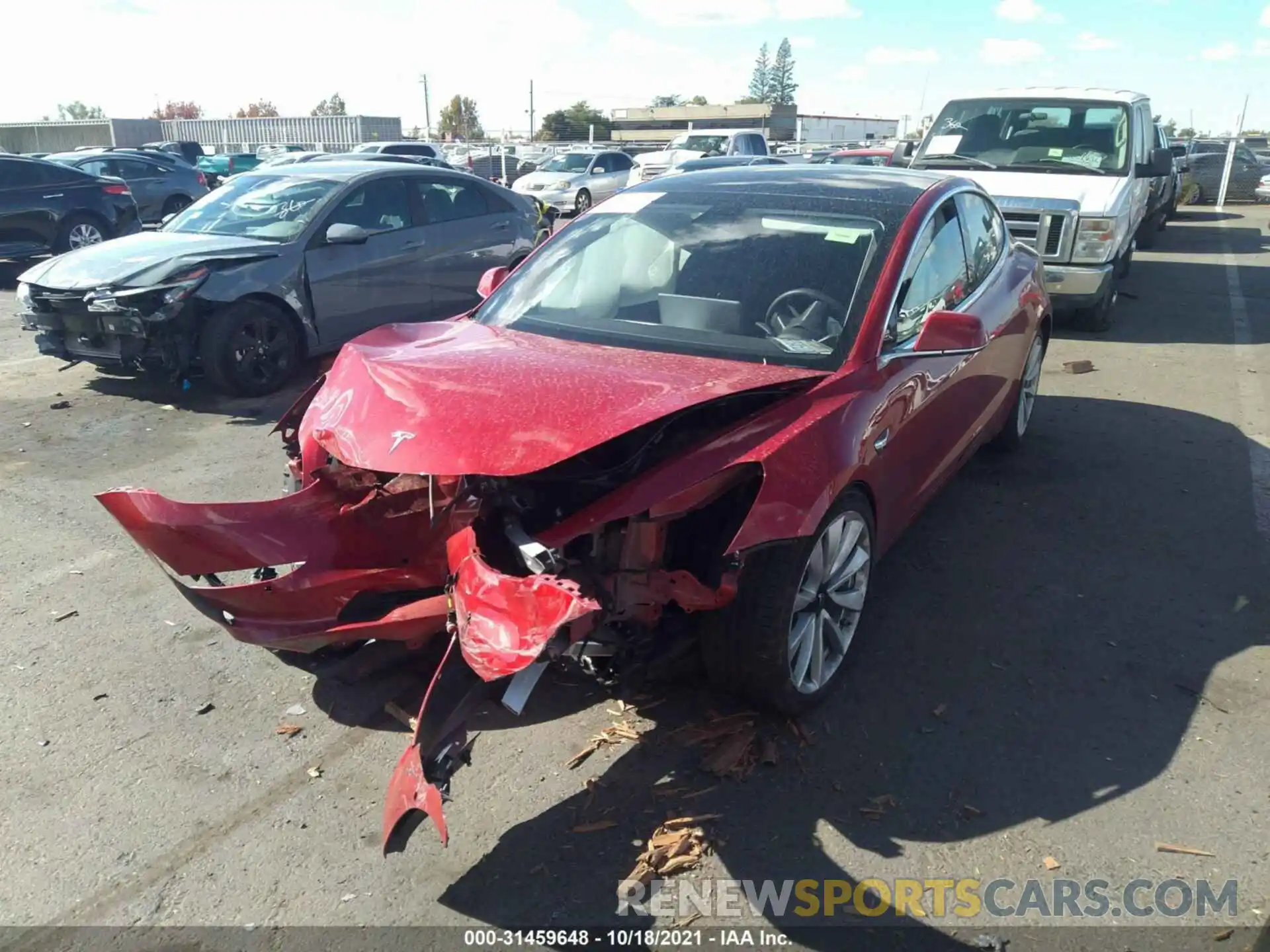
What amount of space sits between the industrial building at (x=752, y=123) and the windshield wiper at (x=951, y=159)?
136 ft

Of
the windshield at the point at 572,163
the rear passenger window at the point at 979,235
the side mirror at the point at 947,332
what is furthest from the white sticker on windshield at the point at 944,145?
the windshield at the point at 572,163

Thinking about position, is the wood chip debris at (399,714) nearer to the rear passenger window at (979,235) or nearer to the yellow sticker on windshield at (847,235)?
the yellow sticker on windshield at (847,235)

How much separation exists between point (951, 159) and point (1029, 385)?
17.2 feet

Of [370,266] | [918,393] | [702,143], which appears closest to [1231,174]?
[702,143]

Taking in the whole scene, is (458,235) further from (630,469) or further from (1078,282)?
(630,469)

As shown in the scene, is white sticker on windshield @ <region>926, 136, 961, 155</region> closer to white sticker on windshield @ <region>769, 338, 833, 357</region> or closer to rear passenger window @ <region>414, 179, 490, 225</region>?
rear passenger window @ <region>414, 179, 490, 225</region>

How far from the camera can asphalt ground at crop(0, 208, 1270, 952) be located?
265cm

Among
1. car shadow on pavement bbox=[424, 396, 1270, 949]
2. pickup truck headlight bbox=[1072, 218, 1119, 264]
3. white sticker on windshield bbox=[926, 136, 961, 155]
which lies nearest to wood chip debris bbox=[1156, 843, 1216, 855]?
car shadow on pavement bbox=[424, 396, 1270, 949]

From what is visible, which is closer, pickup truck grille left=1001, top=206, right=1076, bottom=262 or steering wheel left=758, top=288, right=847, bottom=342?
steering wheel left=758, top=288, right=847, bottom=342

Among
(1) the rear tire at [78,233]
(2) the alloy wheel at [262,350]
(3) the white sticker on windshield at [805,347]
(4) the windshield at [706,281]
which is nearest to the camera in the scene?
(3) the white sticker on windshield at [805,347]

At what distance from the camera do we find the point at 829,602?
3369 millimetres

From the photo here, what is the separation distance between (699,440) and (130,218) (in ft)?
48.0

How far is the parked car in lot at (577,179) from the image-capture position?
2205 centimetres
